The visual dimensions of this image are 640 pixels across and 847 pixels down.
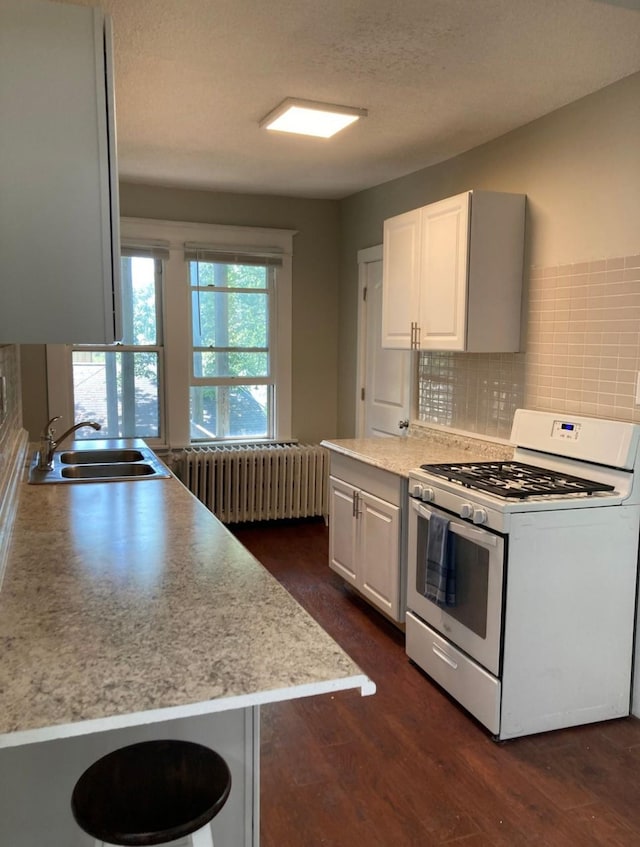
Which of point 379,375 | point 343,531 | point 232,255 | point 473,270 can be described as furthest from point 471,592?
point 232,255

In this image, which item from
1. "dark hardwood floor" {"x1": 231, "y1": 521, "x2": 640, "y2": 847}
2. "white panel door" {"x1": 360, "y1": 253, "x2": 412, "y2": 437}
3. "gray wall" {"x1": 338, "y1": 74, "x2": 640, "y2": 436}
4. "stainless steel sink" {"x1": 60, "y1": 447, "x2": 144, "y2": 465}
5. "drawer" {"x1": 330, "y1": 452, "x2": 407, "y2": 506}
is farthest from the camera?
"white panel door" {"x1": 360, "y1": 253, "x2": 412, "y2": 437}

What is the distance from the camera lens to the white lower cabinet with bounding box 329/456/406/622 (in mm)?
3186

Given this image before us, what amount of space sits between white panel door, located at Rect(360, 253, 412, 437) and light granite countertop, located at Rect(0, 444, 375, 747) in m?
2.55

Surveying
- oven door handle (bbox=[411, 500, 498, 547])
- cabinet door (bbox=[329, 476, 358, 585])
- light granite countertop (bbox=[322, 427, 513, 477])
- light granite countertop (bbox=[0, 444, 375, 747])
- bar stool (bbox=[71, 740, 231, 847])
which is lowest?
cabinet door (bbox=[329, 476, 358, 585])

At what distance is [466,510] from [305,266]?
328 centimetres

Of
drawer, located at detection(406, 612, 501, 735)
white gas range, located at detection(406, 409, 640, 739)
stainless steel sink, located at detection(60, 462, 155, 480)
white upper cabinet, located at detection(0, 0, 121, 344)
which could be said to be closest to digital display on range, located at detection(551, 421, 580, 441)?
white gas range, located at detection(406, 409, 640, 739)

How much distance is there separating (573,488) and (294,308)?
321cm

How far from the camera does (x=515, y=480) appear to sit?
2.71 metres

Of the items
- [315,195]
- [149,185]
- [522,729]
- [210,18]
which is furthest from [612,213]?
[149,185]

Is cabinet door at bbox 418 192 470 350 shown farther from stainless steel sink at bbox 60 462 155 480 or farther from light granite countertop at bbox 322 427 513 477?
stainless steel sink at bbox 60 462 155 480

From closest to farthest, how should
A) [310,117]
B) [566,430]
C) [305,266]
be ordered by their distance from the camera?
1. [566,430]
2. [310,117]
3. [305,266]

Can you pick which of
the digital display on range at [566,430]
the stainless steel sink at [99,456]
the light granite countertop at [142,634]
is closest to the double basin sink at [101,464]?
the stainless steel sink at [99,456]

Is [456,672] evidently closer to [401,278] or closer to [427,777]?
[427,777]

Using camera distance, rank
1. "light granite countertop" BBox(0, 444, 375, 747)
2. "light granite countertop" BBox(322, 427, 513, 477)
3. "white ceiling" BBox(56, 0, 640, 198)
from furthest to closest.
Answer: "light granite countertop" BBox(322, 427, 513, 477), "white ceiling" BBox(56, 0, 640, 198), "light granite countertop" BBox(0, 444, 375, 747)
